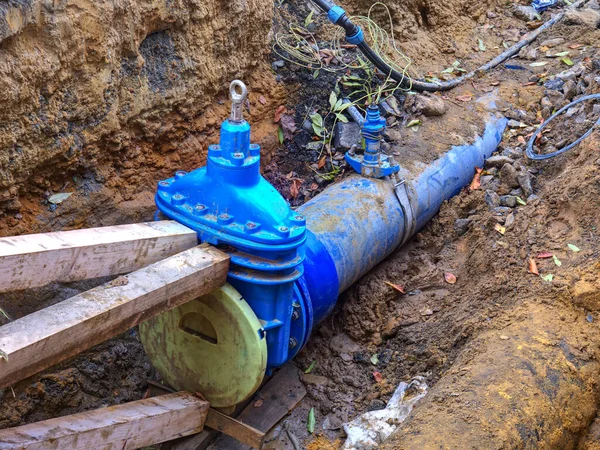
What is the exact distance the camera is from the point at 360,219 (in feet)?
12.1

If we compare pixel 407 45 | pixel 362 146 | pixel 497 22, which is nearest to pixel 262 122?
pixel 362 146

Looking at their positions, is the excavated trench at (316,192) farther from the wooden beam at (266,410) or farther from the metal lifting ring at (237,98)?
the metal lifting ring at (237,98)

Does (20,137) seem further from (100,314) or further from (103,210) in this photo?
(100,314)

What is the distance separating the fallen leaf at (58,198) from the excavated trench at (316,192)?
0.02m

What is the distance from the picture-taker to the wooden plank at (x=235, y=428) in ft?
10.2

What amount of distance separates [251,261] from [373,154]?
5.03 feet

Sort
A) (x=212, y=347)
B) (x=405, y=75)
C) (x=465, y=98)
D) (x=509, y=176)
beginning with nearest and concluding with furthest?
(x=212, y=347)
(x=509, y=176)
(x=405, y=75)
(x=465, y=98)

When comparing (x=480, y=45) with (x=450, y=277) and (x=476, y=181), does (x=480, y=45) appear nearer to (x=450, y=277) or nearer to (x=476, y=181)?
(x=476, y=181)

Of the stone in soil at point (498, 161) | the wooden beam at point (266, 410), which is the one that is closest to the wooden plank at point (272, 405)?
the wooden beam at point (266, 410)

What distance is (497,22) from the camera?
635 cm

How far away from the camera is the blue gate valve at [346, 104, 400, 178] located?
156 inches

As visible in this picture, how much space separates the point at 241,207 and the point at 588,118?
289cm

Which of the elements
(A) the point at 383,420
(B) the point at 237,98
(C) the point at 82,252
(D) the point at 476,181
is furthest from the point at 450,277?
(C) the point at 82,252

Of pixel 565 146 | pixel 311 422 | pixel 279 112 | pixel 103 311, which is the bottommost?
pixel 311 422
